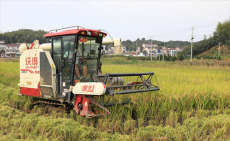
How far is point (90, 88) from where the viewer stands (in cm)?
473

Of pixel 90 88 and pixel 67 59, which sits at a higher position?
pixel 67 59

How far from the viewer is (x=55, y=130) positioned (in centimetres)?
411

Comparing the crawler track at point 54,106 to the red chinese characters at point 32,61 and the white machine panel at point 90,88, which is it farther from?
the red chinese characters at point 32,61

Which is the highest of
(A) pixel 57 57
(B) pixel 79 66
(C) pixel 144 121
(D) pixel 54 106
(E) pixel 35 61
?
(A) pixel 57 57

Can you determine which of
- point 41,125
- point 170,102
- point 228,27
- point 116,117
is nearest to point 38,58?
point 41,125

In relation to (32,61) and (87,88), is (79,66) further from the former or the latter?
(32,61)

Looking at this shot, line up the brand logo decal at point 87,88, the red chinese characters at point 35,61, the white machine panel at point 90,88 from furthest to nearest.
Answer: the red chinese characters at point 35,61 → the brand logo decal at point 87,88 → the white machine panel at point 90,88

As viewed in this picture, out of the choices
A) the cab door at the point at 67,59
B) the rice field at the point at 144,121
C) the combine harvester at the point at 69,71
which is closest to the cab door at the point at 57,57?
the combine harvester at the point at 69,71

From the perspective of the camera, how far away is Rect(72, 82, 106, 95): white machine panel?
4.48 meters

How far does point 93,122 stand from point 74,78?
53.3 inches

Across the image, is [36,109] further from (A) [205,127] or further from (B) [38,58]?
(A) [205,127]

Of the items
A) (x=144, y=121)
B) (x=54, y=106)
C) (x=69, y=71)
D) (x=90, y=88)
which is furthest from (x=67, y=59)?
(x=144, y=121)

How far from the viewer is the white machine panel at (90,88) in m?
4.48

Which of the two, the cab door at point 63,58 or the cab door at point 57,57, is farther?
the cab door at point 57,57
